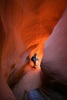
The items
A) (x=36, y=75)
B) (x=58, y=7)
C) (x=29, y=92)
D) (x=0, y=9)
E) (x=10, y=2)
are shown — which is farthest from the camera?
(x=36, y=75)

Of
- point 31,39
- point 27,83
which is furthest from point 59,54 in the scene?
point 27,83

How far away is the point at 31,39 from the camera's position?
3.12 metres

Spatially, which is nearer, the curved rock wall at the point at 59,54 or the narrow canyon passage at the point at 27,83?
the curved rock wall at the point at 59,54

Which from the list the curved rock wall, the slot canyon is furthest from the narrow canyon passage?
the curved rock wall

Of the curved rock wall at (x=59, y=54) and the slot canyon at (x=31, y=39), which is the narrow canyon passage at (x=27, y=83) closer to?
the slot canyon at (x=31, y=39)

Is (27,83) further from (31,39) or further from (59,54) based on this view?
(59,54)

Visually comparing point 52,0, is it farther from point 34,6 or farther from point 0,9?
point 0,9

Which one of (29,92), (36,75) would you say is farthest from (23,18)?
(36,75)

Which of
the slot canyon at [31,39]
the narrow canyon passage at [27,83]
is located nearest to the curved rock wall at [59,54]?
the slot canyon at [31,39]

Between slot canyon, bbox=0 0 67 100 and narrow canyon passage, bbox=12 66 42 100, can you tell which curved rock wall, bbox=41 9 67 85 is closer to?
slot canyon, bbox=0 0 67 100

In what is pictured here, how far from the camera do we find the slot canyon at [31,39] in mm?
1776

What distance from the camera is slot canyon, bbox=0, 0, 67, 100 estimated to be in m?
1.78

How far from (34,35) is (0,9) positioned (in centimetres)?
155

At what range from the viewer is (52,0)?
2.44 metres
